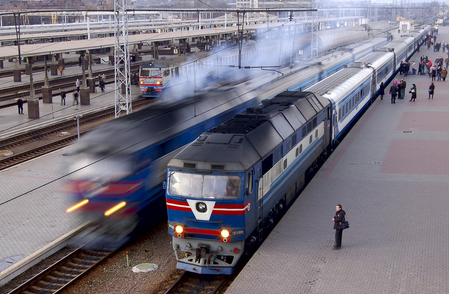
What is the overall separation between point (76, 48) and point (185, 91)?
7816 mm

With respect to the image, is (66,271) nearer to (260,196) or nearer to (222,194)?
(222,194)

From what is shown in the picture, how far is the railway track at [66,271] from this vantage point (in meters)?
11.3

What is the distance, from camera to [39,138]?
25203 mm

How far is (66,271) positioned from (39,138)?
Answer: 47.5ft

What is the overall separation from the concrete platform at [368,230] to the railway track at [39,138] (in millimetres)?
12466

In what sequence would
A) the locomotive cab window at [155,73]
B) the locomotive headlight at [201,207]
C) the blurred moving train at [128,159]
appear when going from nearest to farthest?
the locomotive headlight at [201,207], the blurred moving train at [128,159], the locomotive cab window at [155,73]

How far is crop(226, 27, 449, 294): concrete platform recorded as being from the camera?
10.2 m

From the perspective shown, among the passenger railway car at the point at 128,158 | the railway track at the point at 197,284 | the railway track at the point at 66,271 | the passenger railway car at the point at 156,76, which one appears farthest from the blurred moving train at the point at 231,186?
the passenger railway car at the point at 156,76

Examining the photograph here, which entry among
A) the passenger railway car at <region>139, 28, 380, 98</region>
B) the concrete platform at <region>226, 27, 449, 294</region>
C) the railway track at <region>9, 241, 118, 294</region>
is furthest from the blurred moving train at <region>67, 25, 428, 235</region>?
the passenger railway car at <region>139, 28, 380, 98</region>

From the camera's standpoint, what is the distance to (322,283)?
10.1 metres

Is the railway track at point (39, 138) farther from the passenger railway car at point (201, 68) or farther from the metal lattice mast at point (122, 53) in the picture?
the passenger railway car at point (201, 68)

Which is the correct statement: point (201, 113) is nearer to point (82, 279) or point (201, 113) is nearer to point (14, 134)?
point (82, 279)

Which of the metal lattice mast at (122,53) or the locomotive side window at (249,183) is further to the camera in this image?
the metal lattice mast at (122,53)

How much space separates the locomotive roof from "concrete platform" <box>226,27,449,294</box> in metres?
2.22
